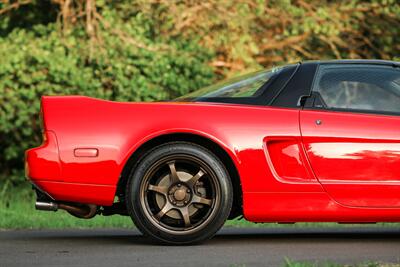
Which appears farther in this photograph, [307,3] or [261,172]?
[307,3]

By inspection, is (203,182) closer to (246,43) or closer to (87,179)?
(87,179)

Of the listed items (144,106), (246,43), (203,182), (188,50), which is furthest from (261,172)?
(246,43)

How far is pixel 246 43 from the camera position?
17.4 meters

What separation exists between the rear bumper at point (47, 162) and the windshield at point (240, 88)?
3.56 ft

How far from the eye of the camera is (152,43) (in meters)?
15.8

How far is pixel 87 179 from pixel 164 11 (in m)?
9.54

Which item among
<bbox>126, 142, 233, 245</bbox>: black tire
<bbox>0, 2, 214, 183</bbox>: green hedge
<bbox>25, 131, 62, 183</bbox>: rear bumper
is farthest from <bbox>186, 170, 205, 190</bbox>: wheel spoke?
<bbox>0, 2, 214, 183</bbox>: green hedge

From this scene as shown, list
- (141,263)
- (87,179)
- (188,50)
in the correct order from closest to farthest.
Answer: (141,263) → (87,179) → (188,50)

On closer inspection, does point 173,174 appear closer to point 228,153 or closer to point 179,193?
point 179,193

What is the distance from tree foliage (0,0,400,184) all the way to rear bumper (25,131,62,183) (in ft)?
24.4

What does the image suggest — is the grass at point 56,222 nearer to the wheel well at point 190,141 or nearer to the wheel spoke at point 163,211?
the wheel well at point 190,141

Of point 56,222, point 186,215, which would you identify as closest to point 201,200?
point 186,215

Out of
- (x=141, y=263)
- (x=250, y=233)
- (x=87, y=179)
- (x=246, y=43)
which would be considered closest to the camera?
(x=141, y=263)

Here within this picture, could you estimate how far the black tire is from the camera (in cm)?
755
